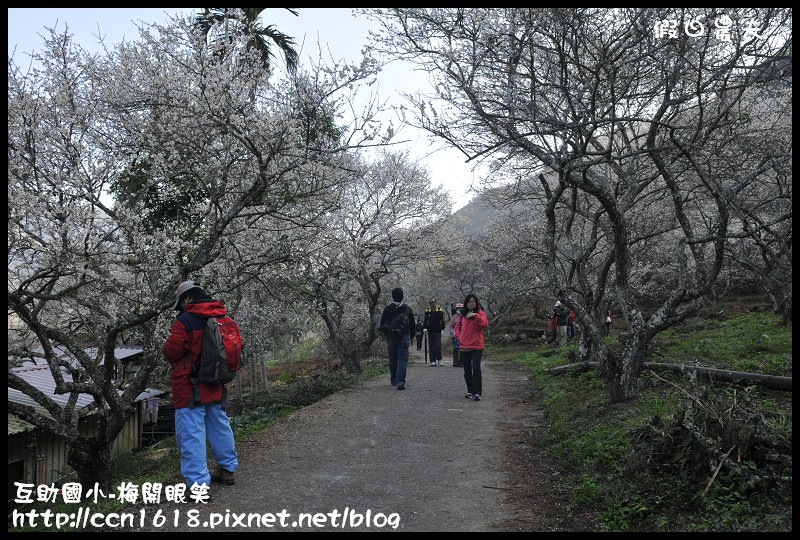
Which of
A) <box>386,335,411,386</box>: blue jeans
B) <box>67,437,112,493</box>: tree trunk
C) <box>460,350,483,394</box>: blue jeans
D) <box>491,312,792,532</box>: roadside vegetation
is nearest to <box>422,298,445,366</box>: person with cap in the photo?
<box>386,335,411,386</box>: blue jeans

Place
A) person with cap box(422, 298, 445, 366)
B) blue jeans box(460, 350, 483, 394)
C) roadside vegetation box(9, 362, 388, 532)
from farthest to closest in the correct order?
person with cap box(422, 298, 445, 366)
blue jeans box(460, 350, 483, 394)
roadside vegetation box(9, 362, 388, 532)

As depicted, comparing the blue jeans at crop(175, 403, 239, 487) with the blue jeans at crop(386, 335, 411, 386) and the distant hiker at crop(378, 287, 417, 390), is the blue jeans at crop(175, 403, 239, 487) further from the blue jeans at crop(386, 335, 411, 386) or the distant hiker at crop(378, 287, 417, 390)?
the blue jeans at crop(386, 335, 411, 386)

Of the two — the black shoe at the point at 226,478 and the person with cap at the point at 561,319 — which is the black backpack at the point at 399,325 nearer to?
the black shoe at the point at 226,478

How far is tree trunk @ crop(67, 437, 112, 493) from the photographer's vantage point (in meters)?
6.75

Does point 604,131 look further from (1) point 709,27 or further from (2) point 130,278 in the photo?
(2) point 130,278

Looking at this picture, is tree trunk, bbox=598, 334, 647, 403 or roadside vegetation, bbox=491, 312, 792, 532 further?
tree trunk, bbox=598, 334, 647, 403

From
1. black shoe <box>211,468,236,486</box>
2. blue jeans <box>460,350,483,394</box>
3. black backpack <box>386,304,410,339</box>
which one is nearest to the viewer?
black shoe <box>211,468,236,486</box>

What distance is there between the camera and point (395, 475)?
5.62 m

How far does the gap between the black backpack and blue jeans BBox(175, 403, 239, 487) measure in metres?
5.76

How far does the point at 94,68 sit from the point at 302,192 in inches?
133

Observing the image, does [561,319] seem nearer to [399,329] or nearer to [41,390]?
[399,329]

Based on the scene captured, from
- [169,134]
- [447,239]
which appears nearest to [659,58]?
[169,134]

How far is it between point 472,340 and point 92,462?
575cm

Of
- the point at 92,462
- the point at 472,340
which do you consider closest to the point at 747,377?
the point at 472,340
